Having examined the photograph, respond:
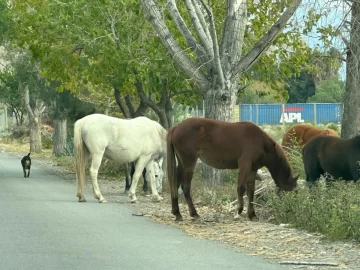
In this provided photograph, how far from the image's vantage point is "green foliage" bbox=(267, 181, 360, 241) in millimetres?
12812

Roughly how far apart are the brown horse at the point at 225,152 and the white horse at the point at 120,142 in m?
4.02

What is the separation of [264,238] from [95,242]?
7.98 ft

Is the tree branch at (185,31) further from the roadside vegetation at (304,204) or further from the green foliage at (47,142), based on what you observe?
the green foliage at (47,142)

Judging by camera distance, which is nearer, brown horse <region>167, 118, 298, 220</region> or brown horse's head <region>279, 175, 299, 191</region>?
brown horse <region>167, 118, 298, 220</region>

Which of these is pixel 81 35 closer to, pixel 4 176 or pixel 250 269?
pixel 4 176


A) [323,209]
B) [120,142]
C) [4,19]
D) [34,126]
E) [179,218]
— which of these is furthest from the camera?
[34,126]

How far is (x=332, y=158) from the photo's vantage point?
16.3m

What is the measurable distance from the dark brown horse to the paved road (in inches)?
126

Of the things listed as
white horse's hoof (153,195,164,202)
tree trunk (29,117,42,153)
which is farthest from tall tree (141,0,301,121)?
tree trunk (29,117,42,153)

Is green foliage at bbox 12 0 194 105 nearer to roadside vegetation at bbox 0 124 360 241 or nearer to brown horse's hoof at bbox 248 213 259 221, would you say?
roadside vegetation at bbox 0 124 360 241

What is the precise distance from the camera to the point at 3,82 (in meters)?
71.2

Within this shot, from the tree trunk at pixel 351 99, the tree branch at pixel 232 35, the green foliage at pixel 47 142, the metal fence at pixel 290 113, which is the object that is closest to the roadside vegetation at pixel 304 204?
the tree trunk at pixel 351 99

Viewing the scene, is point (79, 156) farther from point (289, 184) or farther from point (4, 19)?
point (4, 19)

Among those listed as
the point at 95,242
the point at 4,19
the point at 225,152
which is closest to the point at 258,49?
the point at 225,152
